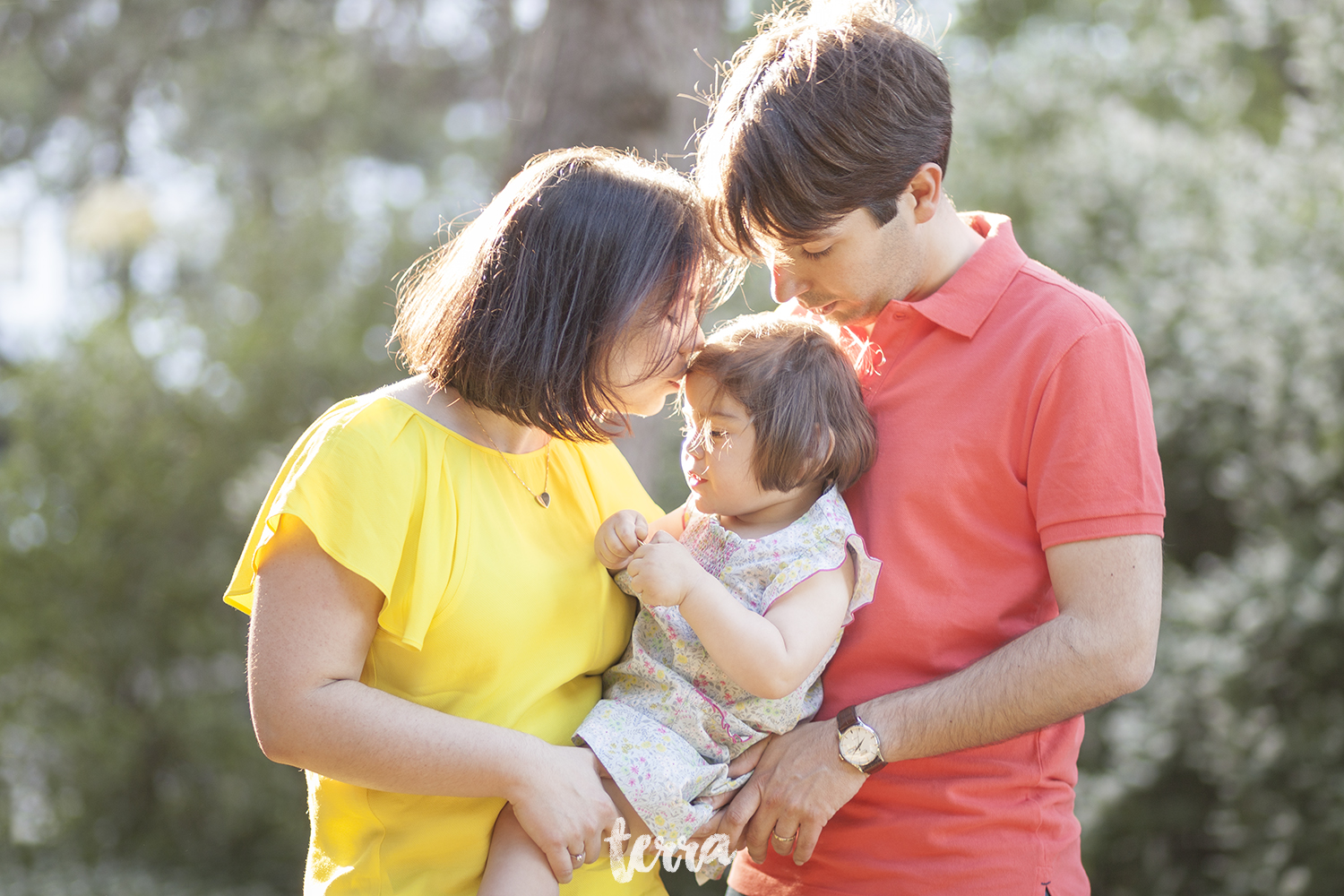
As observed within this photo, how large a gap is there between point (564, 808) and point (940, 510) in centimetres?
82

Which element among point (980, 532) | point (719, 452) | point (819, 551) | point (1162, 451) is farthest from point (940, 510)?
point (1162, 451)

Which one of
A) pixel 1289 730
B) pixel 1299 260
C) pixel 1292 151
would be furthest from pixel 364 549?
pixel 1292 151

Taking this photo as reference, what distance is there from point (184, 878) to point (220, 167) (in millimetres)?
9538

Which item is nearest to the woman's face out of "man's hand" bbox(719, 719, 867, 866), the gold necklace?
the gold necklace

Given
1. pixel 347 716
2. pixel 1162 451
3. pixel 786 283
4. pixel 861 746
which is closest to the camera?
pixel 347 716

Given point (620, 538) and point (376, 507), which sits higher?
point (376, 507)

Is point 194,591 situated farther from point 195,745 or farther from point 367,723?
point 367,723

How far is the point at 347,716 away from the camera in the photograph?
161 centimetres

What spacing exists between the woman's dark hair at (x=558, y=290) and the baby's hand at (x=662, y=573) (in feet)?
0.80

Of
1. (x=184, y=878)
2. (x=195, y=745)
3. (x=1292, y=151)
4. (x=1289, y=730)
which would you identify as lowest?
(x=184, y=878)

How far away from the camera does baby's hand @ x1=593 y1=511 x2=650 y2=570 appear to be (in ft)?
6.09

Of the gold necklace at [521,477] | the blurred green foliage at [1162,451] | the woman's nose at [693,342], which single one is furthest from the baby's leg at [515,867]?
the blurred green foliage at [1162,451]

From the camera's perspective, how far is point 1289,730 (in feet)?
12.1

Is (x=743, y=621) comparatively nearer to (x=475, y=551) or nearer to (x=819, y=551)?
(x=819, y=551)
